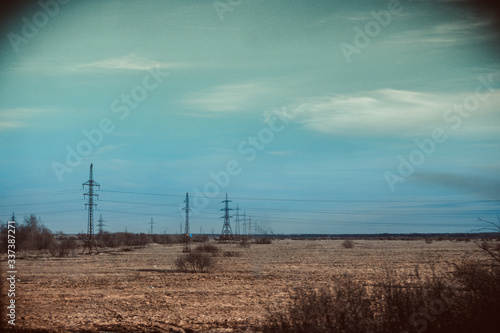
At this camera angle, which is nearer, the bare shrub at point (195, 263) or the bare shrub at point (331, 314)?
the bare shrub at point (331, 314)

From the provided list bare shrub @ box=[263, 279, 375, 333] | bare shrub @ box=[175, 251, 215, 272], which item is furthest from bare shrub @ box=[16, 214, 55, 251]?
bare shrub @ box=[263, 279, 375, 333]

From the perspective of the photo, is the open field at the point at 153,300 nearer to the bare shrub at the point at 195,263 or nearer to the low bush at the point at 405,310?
the low bush at the point at 405,310

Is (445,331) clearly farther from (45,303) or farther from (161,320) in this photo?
(45,303)

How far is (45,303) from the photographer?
19.3m

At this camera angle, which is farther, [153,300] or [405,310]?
[153,300]

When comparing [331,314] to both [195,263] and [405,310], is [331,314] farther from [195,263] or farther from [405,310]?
[195,263]

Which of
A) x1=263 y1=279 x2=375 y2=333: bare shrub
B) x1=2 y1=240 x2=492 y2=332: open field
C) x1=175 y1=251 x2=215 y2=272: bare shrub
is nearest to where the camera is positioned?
x1=263 y1=279 x2=375 y2=333: bare shrub

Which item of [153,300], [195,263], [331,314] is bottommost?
[153,300]

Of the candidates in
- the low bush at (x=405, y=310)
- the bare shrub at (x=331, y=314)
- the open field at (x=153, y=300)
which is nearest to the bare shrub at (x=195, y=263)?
the open field at (x=153, y=300)

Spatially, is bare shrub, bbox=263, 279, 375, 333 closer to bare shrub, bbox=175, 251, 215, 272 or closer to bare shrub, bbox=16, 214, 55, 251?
bare shrub, bbox=175, 251, 215, 272

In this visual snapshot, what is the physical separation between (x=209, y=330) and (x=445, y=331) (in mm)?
6694

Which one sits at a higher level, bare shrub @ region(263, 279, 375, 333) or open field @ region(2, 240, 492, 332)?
bare shrub @ region(263, 279, 375, 333)

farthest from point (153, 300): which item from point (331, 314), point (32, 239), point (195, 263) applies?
Result: point (32, 239)

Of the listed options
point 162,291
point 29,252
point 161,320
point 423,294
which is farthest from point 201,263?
point 29,252
